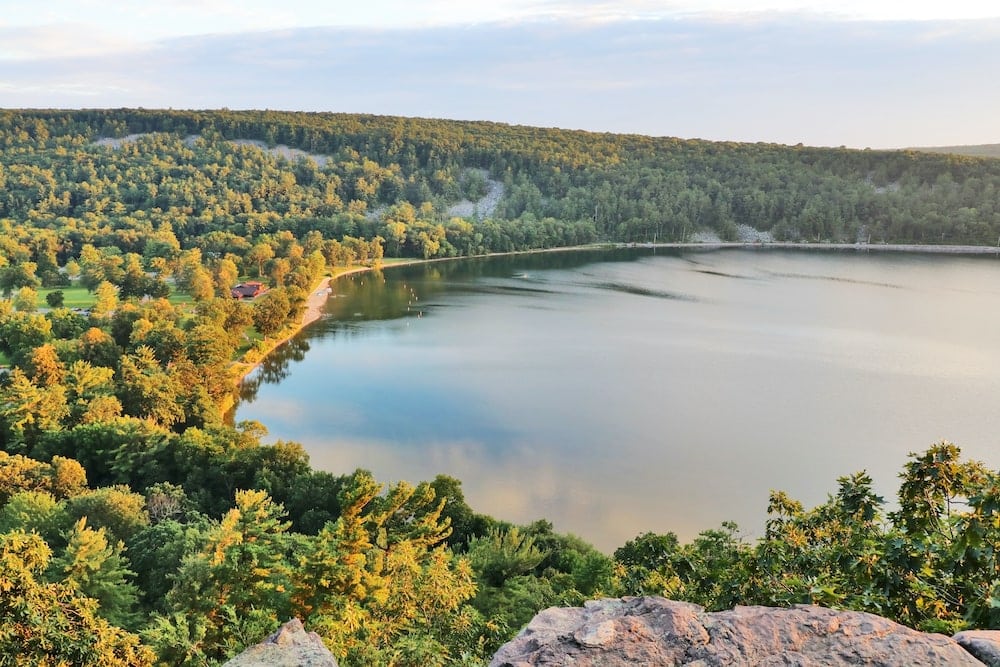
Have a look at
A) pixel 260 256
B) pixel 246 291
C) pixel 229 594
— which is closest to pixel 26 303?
pixel 246 291

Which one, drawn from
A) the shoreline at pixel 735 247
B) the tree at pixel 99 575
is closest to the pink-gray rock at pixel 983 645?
the tree at pixel 99 575

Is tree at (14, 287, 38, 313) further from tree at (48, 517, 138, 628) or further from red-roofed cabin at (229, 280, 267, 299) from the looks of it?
tree at (48, 517, 138, 628)

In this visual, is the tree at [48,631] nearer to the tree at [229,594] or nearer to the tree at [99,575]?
the tree at [229,594]

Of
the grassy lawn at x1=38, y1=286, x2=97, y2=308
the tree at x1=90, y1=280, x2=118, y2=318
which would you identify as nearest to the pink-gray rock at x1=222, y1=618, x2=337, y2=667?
the tree at x1=90, y1=280, x2=118, y2=318

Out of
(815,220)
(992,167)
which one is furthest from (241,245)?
(992,167)

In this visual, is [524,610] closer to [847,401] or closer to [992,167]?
[847,401]
